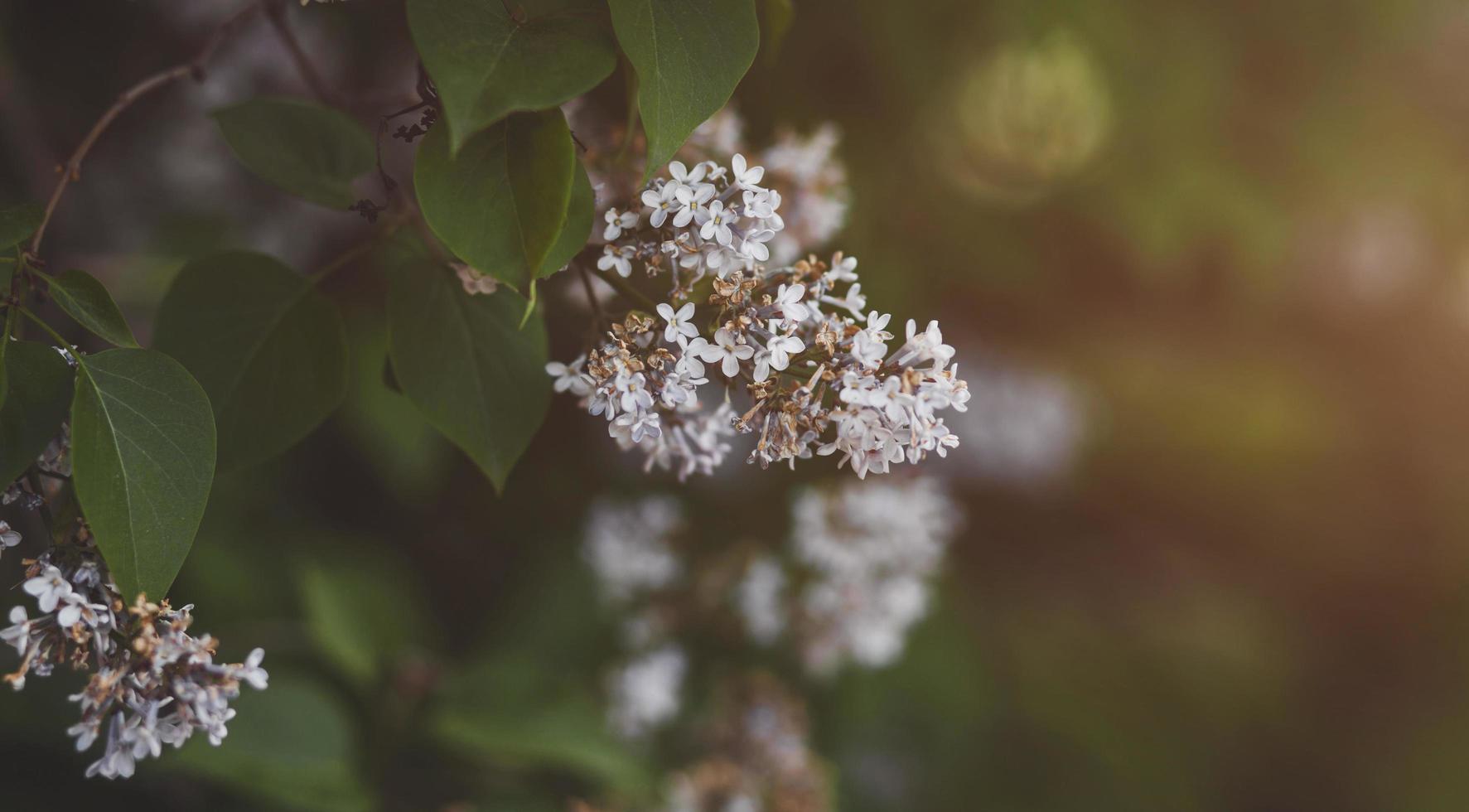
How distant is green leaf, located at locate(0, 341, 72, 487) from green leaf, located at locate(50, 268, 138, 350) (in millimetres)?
25

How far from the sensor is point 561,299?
84 cm

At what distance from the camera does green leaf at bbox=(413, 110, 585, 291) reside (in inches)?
21.3

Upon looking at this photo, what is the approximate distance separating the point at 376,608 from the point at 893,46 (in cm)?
133

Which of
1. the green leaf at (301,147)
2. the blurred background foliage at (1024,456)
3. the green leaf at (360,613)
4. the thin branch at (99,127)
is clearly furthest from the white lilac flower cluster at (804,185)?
the green leaf at (360,613)

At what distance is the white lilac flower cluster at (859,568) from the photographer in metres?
1.40

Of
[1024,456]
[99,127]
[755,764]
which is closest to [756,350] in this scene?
[99,127]

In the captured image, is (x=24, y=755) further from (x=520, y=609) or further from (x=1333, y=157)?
(x=1333, y=157)

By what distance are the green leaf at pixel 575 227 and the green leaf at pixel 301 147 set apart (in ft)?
0.82

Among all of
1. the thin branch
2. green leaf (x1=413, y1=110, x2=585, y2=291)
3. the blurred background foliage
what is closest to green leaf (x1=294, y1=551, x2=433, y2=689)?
the blurred background foliage

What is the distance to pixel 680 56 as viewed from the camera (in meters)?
0.56

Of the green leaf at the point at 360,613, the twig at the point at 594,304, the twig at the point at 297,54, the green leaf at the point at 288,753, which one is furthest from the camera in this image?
the green leaf at the point at 360,613

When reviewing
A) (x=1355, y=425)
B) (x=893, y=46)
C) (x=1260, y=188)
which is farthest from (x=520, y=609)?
(x=1355, y=425)

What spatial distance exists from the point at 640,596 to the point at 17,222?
1.17m

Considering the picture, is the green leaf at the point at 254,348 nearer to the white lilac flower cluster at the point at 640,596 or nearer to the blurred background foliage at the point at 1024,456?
the blurred background foliage at the point at 1024,456
